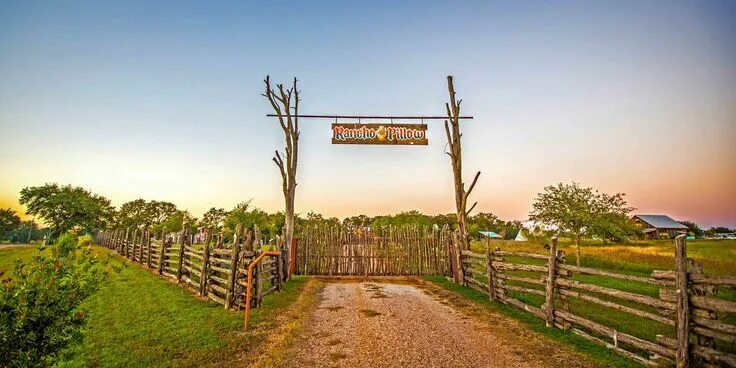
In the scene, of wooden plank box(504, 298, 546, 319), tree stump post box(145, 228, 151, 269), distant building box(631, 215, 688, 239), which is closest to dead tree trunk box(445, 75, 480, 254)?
wooden plank box(504, 298, 546, 319)

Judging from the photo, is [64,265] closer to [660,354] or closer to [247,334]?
[247,334]

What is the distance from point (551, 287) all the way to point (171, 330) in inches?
295

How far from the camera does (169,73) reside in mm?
13688

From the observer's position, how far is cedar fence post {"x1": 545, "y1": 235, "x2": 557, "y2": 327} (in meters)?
6.77

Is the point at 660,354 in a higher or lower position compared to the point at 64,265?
lower

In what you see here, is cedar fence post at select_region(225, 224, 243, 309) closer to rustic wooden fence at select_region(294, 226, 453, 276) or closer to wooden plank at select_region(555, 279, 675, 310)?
rustic wooden fence at select_region(294, 226, 453, 276)

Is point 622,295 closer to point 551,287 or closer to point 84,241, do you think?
point 551,287

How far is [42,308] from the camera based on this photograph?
2.78 m

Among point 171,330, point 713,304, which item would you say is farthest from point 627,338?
point 171,330

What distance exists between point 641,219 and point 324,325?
244 feet

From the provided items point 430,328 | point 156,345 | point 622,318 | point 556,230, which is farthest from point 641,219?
point 156,345

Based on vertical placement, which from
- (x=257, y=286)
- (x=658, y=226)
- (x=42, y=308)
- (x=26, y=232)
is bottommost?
(x=26, y=232)

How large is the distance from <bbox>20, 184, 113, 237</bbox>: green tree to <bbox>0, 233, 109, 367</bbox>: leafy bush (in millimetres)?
52730

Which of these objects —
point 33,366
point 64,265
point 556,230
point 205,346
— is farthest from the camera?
point 556,230
